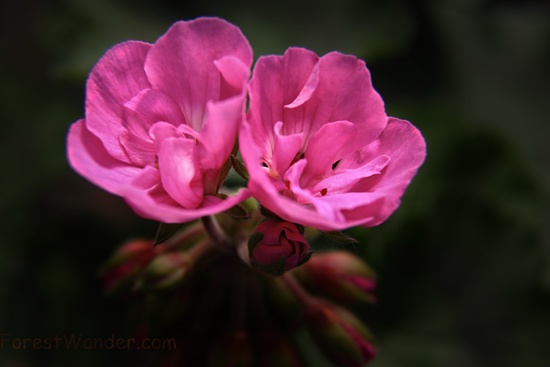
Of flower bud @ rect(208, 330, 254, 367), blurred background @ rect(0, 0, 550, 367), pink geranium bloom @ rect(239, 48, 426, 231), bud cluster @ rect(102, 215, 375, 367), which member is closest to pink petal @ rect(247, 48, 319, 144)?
pink geranium bloom @ rect(239, 48, 426, 231)

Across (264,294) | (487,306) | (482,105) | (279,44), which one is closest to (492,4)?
(482,105)

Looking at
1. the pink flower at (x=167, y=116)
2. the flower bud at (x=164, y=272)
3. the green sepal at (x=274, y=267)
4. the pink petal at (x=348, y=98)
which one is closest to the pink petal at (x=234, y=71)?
the pink flower at (x=167, y=116)

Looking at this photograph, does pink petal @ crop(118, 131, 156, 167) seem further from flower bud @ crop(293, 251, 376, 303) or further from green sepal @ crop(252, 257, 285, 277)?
flower bud @ crop(293, 251, 376, 303)

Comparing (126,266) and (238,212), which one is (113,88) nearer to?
(238,212)

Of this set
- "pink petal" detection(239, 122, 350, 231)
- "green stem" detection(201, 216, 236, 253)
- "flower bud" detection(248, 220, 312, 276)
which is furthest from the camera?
"green stem" detection(201, 216, 236, 253)

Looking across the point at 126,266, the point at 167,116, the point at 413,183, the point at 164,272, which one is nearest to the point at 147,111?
the point at 167,116

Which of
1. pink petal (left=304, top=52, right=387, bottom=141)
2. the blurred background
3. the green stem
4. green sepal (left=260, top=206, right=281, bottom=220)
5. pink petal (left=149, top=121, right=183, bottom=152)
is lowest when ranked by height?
the blurred background

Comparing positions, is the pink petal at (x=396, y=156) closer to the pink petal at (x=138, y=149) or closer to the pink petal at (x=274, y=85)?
the pink petal at (x=274, y=85)

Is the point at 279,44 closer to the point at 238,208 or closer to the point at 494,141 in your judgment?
the point at 494,141
